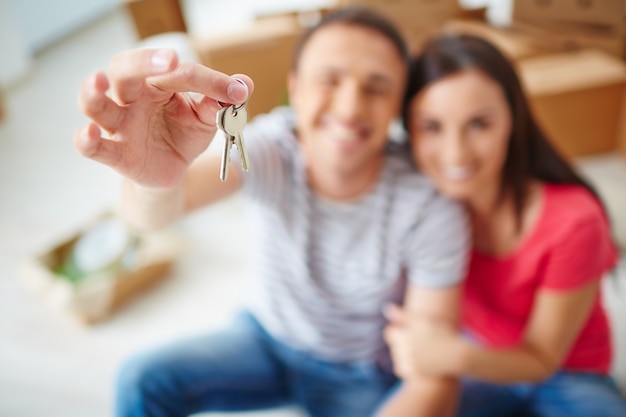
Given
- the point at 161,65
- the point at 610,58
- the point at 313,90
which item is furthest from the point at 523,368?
the point at 610,58

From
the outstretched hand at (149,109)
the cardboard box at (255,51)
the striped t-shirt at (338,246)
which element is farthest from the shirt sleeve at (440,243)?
the cardboard box at (255,51)

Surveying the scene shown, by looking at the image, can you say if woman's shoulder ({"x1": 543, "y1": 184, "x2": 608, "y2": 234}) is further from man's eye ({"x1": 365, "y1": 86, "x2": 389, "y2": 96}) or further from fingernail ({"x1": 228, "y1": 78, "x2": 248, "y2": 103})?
fingernail ({"x1": 228, "y1": 78, "x2": 248, "y2": 103})

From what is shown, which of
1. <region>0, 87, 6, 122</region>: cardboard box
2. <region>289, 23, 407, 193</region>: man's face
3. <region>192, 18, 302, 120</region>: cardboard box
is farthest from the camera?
<region>0, 87, 6, 122</region>: cardboard box

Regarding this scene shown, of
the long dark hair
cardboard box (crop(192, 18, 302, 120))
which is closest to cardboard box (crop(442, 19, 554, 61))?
cardboard box (crop(192, 18, 302, 120))

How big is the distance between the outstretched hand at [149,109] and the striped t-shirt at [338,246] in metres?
0.34

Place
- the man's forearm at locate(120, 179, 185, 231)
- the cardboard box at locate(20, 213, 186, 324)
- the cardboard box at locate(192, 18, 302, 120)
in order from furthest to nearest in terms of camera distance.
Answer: the cardboard box at locate(192, 18, 302, 120) < the cardboard box at locate(20, 213, 186, 324) < the man's forearm at locate(120, 179, 185, 231)

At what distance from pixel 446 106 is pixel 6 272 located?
120 centimetres

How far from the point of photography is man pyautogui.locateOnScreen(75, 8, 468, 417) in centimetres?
73

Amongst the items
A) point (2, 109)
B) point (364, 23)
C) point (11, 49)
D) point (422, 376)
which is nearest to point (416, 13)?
point (364, 23)

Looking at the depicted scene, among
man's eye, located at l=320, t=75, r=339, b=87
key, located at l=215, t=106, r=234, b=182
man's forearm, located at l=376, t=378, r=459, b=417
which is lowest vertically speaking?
man's forearm, located at l=376, t=378, r=459, b=417

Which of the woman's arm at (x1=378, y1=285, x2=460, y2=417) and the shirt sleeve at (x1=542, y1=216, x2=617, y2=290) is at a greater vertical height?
the shirt sleeve at (x1=542, y1=216, x2=617, y2=290)

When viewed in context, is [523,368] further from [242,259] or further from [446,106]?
[242,259]

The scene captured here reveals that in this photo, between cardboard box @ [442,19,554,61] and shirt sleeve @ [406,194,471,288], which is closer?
shirt sleeve @ [406,194,471,288]

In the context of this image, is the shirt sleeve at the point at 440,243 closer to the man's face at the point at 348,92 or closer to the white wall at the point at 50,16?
the man's face at the point at 348,92
